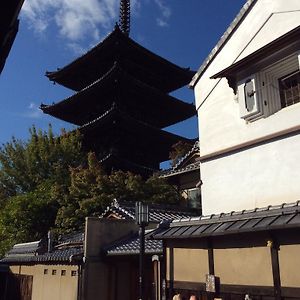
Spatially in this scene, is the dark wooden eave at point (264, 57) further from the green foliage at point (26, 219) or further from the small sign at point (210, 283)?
the green foliage at point (26, 219)

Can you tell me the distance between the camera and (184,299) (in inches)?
364

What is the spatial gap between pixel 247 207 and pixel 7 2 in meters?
7.77

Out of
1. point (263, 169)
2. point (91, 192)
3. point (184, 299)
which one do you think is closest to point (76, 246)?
point (91, 192)

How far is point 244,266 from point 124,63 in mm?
29310

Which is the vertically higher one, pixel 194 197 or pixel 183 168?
pixel 183 168

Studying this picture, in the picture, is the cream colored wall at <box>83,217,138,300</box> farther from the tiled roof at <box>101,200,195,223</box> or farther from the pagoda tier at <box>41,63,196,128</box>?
the pagoda tier at <box>41,63,196,128</box>

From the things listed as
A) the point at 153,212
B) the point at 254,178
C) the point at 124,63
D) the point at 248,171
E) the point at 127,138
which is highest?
the point at 124,63

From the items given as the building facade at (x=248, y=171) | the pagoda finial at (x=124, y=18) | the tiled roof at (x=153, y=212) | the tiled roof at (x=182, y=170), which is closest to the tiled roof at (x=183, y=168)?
the tiled roof at (x=182, y=170)

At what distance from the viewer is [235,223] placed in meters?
8.05

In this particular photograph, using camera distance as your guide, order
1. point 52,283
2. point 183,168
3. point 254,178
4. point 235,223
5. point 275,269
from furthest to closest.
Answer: point 183,168
point 52,283
point 254,178
point 235,223
point 275,269

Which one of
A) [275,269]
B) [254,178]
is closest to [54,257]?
[254,178]

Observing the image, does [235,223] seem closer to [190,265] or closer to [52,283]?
[190,265]

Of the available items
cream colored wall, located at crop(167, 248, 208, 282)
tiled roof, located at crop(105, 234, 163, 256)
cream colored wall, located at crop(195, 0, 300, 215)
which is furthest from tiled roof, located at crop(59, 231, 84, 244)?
cream colored wall, located at crop(195, 0, 300, 215)

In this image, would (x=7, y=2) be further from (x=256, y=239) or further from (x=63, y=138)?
(x=63, y=138)
